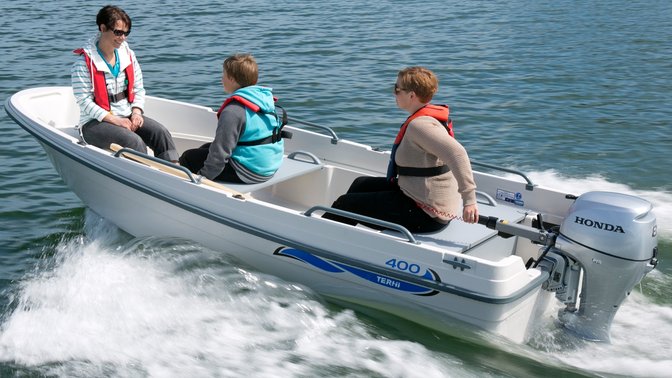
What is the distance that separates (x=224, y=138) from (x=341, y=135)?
4.23 meters

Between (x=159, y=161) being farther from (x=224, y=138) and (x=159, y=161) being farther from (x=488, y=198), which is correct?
(x=488, y=198)

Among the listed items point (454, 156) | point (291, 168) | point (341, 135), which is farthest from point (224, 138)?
point (341, 135)

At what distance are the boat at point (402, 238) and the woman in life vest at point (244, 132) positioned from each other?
0.15 m

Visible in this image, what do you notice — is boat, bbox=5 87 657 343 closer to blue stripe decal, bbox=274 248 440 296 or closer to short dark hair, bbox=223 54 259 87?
blue stripe decal, bbox=274 248 440 296

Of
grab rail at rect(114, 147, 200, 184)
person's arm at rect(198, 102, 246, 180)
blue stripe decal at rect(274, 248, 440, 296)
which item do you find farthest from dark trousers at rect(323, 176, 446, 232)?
grab rail at rect(114, 147, 200, 184)

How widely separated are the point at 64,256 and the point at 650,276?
15.0 feet

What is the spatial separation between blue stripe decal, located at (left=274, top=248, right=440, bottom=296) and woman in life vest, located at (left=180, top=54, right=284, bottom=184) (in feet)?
2.63

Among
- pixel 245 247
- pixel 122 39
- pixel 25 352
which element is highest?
pixel 122 39

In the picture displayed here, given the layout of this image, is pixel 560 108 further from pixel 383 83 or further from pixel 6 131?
pixel 6 131

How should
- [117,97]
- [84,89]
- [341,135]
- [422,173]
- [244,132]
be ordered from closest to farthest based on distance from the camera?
[422,173] → [244,132] → [84,89] → [117,97] → [341,135]

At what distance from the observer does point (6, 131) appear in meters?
9.50

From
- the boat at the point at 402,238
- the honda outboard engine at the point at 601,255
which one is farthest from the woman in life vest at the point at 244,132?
the honda outboard engine at the point at 601,255

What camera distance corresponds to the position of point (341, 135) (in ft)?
32.4

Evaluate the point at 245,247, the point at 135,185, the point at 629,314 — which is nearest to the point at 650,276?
the point at 629,314
